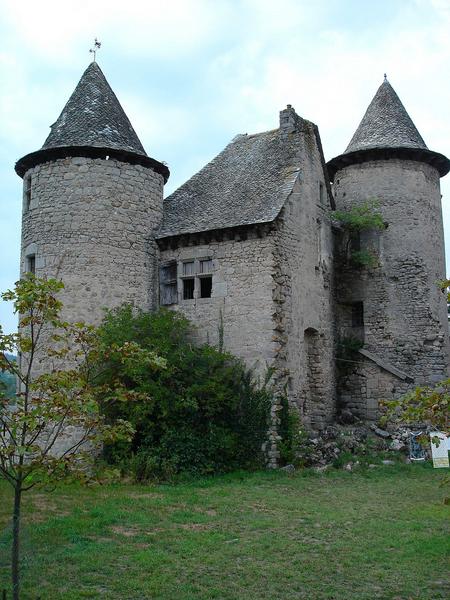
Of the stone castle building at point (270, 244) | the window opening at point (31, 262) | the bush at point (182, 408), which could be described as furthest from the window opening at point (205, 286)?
the window opening at point (31, 262)

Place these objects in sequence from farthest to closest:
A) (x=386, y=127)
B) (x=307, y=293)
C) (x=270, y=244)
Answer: (x=386, y=127)
(x=307, y=293)
(x=270, y=244)

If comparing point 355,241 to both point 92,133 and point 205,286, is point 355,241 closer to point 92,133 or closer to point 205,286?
point 205,286

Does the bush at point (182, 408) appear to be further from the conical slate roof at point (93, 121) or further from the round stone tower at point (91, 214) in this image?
the conical slate roof at point (93, 121)

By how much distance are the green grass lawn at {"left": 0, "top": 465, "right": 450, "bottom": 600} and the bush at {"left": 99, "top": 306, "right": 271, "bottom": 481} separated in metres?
1.21

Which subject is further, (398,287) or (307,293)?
(398,287)

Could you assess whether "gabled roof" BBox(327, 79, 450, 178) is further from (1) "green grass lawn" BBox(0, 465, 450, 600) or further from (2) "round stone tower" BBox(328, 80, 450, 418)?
(1) "green grass lawn" BBox(0, 465, 450, 600)

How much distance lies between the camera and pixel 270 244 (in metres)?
18.3

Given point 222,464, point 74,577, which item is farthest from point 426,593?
point 222,464

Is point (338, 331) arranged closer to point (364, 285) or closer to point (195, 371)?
point (364, 285)

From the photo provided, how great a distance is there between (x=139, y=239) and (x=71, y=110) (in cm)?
443

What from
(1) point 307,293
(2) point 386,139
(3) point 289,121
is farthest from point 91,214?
(2) point 386,139

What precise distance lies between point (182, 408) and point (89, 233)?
5.65m

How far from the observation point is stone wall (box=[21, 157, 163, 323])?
18.2 m

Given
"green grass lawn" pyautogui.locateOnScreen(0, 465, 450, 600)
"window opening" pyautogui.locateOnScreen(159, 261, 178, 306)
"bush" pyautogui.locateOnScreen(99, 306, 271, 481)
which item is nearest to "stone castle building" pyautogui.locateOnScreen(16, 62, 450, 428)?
"window opening" pyautogui.locateOnScreen(159, 261, 178, 306)
